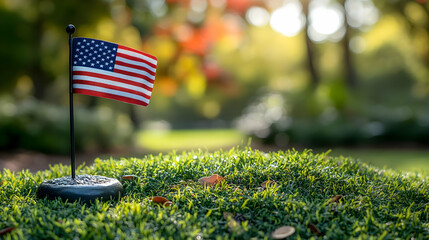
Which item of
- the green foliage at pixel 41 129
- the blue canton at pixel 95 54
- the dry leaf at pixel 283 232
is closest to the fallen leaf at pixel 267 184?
the dry leaf at pixel 283 232

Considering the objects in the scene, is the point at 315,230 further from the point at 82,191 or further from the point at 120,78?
the point at 120,78

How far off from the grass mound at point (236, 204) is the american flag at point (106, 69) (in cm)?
85

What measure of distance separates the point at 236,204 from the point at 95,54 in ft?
6.01

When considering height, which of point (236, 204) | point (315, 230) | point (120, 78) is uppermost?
point (120, 78)

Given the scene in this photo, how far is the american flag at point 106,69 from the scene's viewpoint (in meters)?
3.89

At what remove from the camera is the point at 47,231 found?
2.95 metres

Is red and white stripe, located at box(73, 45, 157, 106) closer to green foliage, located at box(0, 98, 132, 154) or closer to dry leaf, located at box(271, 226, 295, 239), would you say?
dry leaf, located at box(271, 226, 295, 239)

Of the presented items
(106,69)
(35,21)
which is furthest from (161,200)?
(35,21)

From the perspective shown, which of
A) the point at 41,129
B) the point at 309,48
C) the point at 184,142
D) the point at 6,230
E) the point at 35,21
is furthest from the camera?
the point at 309,48

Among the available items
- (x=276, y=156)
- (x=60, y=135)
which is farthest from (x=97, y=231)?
(x=60, y=135)

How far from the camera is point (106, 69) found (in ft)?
12.8

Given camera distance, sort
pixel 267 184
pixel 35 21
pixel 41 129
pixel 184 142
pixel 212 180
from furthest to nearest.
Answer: pixel 184 142 → pixel 35 21 → pixel 41 129 → pixel 212 180 → pixel 267 184

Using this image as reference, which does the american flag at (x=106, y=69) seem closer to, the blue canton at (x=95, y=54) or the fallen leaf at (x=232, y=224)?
the blue canton at (x=95, y=54)

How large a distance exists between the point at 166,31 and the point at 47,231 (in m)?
12.1
